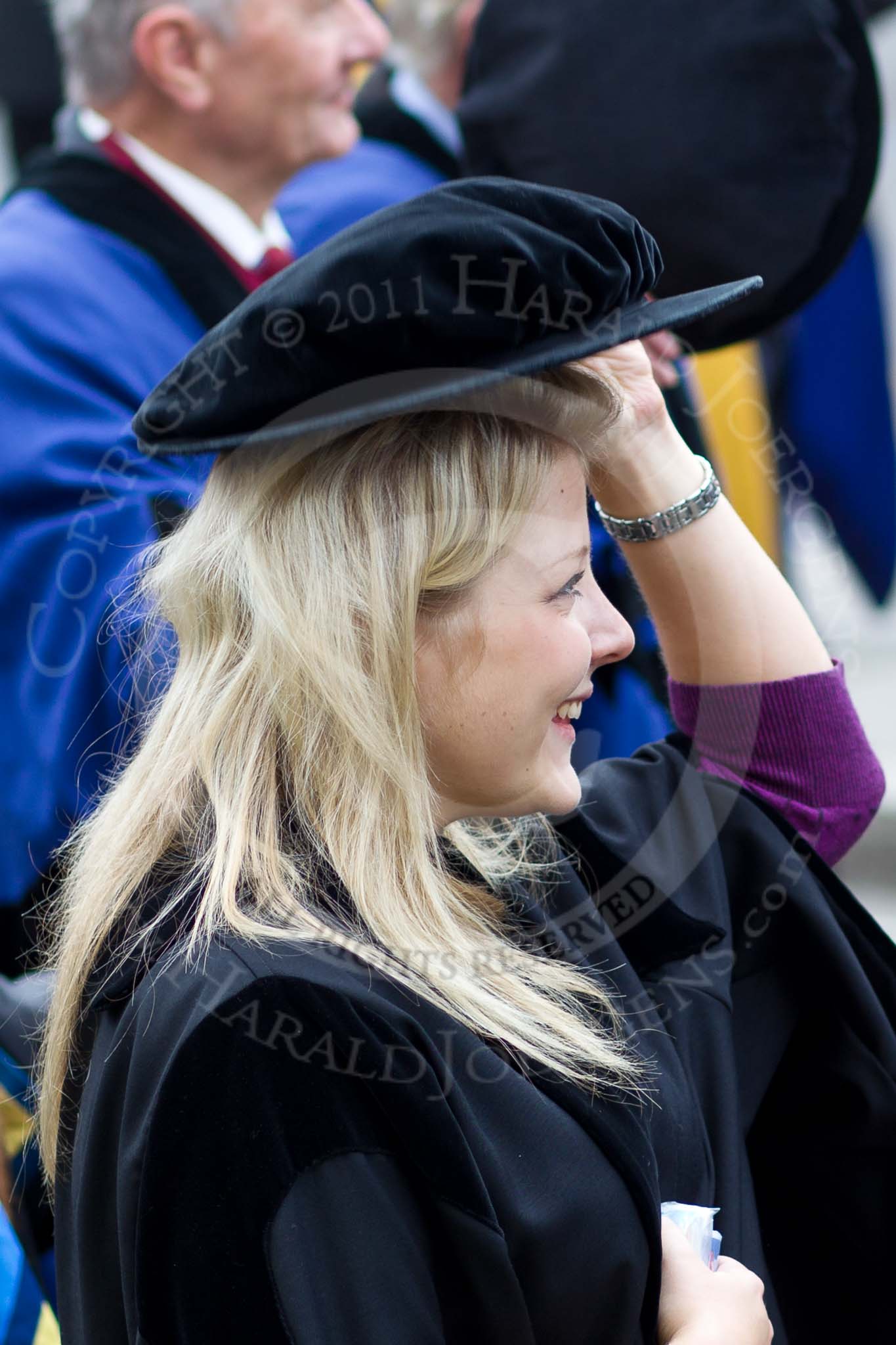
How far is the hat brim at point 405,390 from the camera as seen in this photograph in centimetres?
107

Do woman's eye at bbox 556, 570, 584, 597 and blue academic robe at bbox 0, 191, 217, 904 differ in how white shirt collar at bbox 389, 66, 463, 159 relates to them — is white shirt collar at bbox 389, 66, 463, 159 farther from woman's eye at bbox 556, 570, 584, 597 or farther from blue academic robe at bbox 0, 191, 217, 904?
woman's eye at bbox 556, 570, 584, 597

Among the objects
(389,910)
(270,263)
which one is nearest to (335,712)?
(389,910)

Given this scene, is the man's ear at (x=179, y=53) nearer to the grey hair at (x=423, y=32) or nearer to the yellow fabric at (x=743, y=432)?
the grey hair at (x=423, y=32)

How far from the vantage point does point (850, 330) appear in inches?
136

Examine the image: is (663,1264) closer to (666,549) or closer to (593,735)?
(666,549)

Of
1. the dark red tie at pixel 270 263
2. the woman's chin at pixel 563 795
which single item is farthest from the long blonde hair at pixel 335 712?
the dark red tie at pixel 270 263

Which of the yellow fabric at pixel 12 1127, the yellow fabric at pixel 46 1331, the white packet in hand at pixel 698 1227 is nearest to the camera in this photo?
the white packet in hand at pixel 698 1227

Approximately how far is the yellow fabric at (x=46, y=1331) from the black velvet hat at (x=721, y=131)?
4.97ft

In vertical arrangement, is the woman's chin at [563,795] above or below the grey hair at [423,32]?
above

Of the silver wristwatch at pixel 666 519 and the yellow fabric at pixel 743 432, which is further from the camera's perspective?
the yellow fabric at pixel 743 432

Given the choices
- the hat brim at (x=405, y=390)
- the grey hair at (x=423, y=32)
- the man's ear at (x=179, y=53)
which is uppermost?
the hat brim at (x=405, y=390)

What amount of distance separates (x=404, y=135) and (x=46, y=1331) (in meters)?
2.39

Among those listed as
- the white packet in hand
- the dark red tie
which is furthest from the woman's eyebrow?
the dark red tie

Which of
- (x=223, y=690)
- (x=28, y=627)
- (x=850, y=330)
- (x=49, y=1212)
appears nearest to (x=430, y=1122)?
(x=223, y=690)
